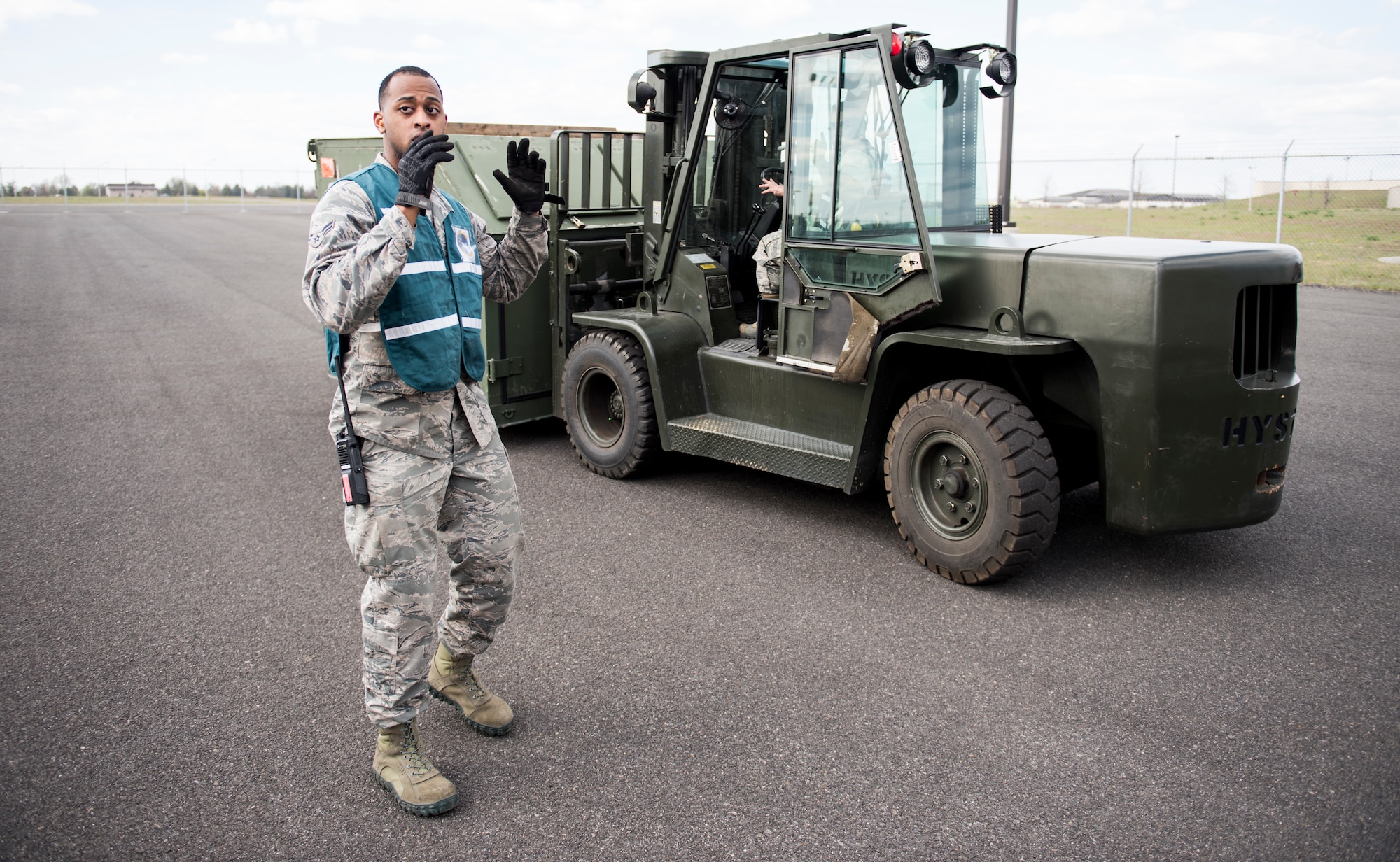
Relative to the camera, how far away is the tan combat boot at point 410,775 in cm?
300

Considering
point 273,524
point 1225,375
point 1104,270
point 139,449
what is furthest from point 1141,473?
point 139,449

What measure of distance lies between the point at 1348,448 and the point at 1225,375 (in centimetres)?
332

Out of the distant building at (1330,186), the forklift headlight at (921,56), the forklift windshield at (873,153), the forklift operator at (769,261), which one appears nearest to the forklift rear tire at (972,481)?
the forklift windshield at (873,153)

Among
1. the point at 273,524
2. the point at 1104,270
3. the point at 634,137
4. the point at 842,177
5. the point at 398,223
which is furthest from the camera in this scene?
the point at 634,137

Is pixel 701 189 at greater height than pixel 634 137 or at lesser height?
lesser

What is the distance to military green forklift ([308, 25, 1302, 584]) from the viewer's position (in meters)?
4.39

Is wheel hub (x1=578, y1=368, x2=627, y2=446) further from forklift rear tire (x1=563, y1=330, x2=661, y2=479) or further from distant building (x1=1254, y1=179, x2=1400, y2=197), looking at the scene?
distant building (x1=1254, y1=179, x2=1400, y2=197)

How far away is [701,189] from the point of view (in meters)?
6.15

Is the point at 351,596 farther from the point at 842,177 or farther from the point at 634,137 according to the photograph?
the point at 634,137

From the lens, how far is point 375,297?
2.77m

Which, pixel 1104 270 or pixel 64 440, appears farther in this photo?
pixel 64 440

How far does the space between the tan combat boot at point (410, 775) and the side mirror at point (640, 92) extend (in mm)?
4316

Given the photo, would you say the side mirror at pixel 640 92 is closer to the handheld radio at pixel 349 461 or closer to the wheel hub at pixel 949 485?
the wheel hub at pixel 949 485

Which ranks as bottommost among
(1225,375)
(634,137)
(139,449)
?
(139,449)
